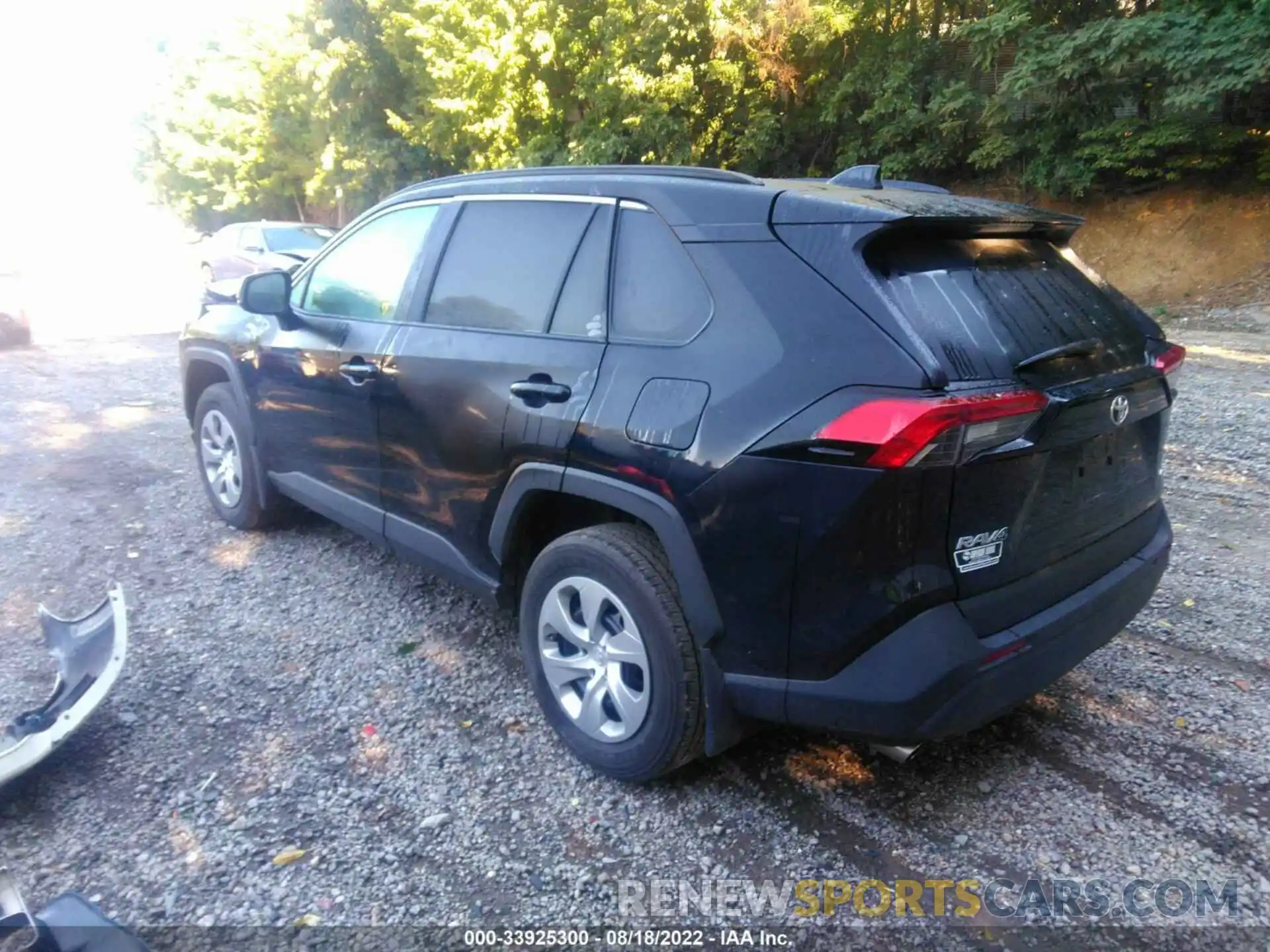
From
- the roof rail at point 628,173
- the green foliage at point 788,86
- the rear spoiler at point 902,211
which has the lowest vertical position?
the rear spoiler at point 902,211

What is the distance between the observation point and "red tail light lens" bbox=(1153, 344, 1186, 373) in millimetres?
2893

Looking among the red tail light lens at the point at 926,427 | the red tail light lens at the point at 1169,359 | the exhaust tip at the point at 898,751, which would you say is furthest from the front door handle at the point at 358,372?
the red tail light lens at the point at 1169,359

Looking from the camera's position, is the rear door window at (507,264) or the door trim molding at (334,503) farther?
the door trim molding at (334,503)

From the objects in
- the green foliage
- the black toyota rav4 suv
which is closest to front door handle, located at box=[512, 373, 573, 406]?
the black toyota rav4 suv

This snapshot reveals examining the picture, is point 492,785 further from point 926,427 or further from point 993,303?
point 993,303

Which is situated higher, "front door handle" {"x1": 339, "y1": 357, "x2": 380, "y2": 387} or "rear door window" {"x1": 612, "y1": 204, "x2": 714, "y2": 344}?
"rear door window" {"x1": 612, "y1": 204, "x2": 714, "y2": 344}

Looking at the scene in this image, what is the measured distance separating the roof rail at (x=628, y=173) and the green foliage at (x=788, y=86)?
11506mm

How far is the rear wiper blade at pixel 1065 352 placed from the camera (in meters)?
2.38

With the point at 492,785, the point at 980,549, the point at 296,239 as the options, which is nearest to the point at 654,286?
the point at 980,549

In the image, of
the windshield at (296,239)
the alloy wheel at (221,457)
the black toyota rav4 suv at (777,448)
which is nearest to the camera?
the black toyota rav4 suv at (777,448)

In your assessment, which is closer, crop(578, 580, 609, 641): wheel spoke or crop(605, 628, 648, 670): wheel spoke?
crop(605, 628, 648, 670): wheel spoke

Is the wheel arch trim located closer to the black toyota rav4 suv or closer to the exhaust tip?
the black toyota rav4 suv

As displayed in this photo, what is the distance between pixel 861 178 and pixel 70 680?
131 inches

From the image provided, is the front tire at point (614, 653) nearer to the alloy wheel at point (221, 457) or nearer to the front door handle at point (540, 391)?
the front door handle at point (540, 391)
